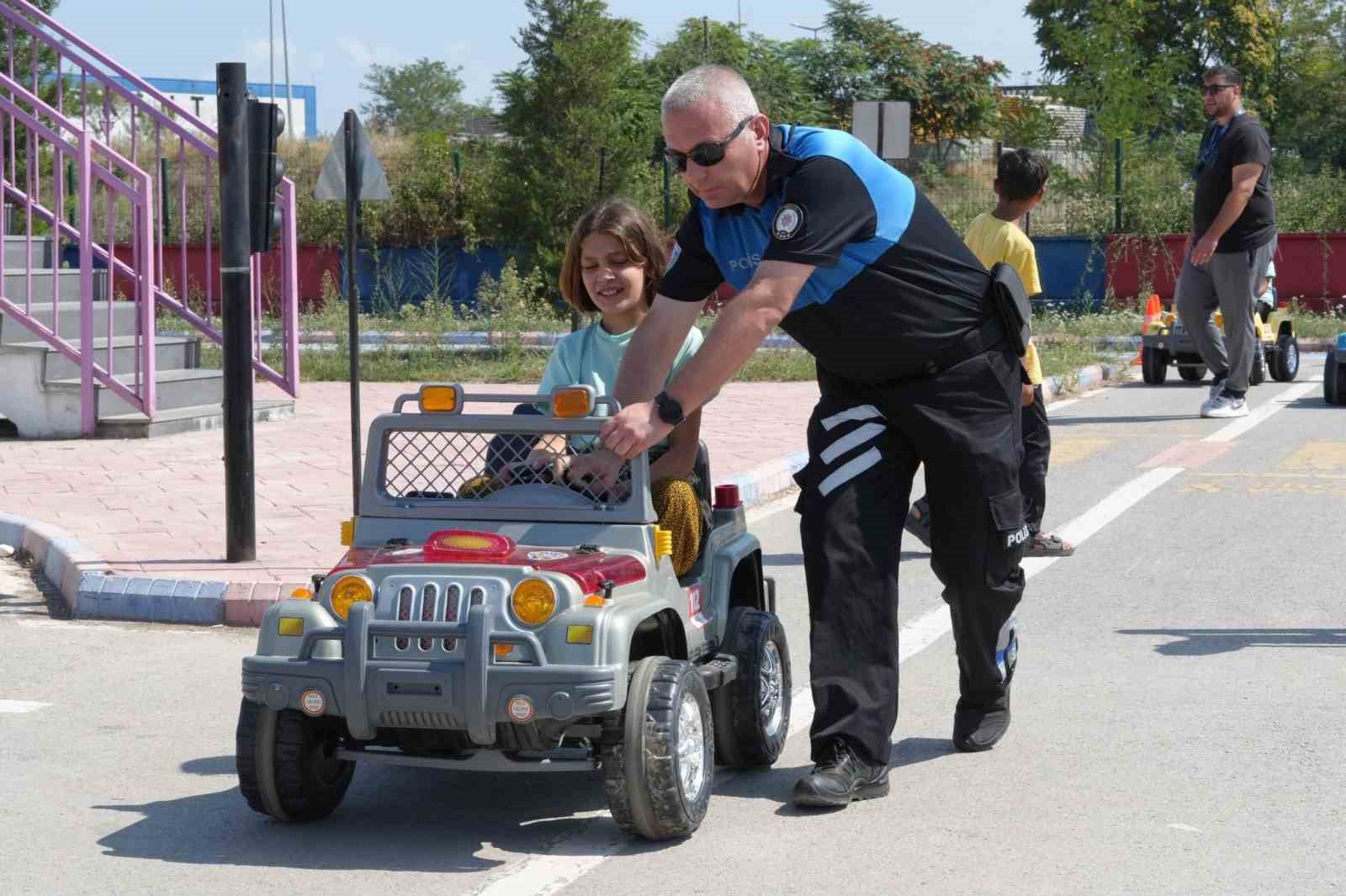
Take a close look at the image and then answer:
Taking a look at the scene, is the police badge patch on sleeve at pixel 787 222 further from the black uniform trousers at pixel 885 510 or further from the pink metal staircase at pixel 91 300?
the pink metal staircase at pixel 91 300

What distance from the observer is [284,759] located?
432 centimetres

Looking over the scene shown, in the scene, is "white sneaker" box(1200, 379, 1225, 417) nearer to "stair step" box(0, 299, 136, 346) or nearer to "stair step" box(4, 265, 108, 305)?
"stair step" box(0, 299, 136, 346)

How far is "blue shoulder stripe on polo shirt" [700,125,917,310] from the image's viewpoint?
4.52 meters

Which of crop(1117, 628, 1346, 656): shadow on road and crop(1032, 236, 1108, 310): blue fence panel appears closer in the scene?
crop(1117, 628, 1346, 656): shadow on road

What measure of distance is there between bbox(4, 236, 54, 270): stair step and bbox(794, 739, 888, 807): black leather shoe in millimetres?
10818

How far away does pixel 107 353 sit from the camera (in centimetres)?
1252

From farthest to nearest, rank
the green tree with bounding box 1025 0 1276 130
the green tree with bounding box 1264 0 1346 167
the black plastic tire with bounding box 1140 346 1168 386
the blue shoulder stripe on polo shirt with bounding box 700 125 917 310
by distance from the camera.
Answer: the green tree with bounding box 1264 0 1346 167, the green tree with bounding box 1025 0 1276 130, the black plastic tire with bounding box 1140 346 1168 386, the blue shoulder stripe on polo shirt with bounding box 700 125 917 310

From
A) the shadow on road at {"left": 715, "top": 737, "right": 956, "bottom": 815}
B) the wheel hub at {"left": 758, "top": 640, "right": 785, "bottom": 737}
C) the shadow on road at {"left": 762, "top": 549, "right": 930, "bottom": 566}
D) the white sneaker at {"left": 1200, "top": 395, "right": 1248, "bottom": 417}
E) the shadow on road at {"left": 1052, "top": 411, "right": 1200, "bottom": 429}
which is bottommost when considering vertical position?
the shadow on road at {"left": 715, "top": 737, "right": 956, "bottom": 815}

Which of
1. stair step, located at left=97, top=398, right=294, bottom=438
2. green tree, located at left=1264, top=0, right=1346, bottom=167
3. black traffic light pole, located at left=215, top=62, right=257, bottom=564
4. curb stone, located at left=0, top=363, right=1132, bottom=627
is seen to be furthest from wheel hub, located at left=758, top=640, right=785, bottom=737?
green tree, located at left=1264, top=0, right=1346, bottom=167

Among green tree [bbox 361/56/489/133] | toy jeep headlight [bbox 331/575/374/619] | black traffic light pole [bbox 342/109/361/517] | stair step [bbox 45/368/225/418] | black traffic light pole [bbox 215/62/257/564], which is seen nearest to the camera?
toy jeep headlight [bbox 331/575/374/619]

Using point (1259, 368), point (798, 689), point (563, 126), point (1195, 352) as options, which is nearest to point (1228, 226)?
point (1195, 352)

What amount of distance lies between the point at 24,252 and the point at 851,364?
36.7 ft

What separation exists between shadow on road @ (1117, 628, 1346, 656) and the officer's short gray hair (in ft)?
9.62

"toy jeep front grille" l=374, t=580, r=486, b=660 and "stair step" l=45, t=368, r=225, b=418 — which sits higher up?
"stair step" l=45, t=368, r=225, b=418
